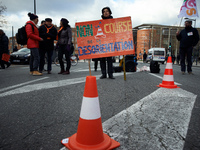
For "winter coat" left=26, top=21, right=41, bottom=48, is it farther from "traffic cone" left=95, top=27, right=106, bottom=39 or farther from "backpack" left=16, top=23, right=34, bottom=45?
"traffic cone" left=95, top=27, right=106, bottom=39

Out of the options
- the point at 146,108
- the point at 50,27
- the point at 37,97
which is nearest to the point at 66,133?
the point at 146,108

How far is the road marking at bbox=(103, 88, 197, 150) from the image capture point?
62.6 inches


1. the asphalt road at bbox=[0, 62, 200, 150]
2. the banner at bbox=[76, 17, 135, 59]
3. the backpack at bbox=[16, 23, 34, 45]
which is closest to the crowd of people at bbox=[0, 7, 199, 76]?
the backpack at bbox=[16, 23, 34, 45]

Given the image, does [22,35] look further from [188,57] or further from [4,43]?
[188,57]

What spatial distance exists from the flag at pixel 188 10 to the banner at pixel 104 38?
16.8ft

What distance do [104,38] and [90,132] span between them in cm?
156

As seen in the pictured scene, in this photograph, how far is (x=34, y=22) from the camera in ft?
19.9

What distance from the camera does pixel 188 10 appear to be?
22.9 ft

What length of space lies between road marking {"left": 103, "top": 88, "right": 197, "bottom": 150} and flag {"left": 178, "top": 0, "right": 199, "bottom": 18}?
209 inches

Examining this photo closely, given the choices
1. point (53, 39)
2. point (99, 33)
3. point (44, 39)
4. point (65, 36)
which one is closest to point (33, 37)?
point (44, 39)

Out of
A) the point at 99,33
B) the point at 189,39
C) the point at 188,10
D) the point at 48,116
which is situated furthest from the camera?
the point at 189,39

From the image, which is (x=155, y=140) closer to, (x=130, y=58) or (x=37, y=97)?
(x=37, y=97)

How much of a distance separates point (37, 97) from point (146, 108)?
6.27ft

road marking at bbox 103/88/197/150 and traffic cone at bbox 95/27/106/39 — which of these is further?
traffic cone at bbox 95/27/106/39
